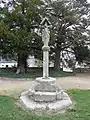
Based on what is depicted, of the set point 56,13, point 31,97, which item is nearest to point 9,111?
point 31,97

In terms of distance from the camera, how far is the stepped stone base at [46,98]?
7.94m

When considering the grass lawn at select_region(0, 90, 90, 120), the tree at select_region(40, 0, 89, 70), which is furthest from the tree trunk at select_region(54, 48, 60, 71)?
the grass lawn at select_region(0, 90, 90, 120)

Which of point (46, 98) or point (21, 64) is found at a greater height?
point (21, 64)

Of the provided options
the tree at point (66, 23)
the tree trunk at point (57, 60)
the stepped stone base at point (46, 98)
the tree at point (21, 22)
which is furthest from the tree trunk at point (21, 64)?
the stepped stone base at point (46, 98)

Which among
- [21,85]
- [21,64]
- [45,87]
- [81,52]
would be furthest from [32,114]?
[81,52]

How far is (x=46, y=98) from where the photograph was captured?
335 inches

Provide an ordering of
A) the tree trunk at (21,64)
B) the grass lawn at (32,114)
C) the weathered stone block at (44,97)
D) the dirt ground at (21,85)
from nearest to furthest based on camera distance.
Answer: the grass lawn at (32,114) → the weathered stone block at (44,97) → the dirt ground at (21,85) → the tree trunk at (21,64)

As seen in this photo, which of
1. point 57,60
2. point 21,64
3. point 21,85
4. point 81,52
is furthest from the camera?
point 81,52

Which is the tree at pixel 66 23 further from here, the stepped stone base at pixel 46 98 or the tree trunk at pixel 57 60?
the stepped stone base at pixel 46 98

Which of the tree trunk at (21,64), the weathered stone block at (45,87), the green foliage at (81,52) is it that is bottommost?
the weathered stone block at (45,87)

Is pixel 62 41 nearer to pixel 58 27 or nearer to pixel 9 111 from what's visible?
pixel 58 27

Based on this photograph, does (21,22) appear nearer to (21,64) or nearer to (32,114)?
(21,64)

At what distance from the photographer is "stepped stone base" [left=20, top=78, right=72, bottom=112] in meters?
7.94

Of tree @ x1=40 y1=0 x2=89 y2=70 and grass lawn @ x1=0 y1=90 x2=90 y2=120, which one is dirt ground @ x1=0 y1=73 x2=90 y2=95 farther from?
tree @ x1=40 y1=0 x2=89 y2=70
